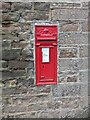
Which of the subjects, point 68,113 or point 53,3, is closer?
point 53,3

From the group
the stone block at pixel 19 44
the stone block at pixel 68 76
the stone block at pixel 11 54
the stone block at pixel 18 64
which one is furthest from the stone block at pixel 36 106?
the stone block at pixel 19 44

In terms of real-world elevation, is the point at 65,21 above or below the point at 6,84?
above

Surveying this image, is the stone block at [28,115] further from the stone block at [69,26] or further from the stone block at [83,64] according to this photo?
the stone block at [69,26]

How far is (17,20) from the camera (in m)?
4.05

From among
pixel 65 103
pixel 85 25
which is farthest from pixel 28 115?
pixel 85 25

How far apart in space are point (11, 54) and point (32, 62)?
32cm

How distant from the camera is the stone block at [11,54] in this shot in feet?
13.3

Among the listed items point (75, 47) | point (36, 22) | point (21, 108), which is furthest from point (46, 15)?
point (21, 108)

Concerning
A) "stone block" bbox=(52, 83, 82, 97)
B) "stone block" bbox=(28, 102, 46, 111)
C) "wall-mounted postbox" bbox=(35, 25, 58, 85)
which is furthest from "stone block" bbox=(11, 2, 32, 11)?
"stone block" bbox=(28, 102, 46, 111)

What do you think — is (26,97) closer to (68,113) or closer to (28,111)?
(28,111)

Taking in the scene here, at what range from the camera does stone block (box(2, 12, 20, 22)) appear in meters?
4.00

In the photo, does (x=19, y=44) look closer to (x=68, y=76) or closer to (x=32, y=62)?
(x=32, y=62)

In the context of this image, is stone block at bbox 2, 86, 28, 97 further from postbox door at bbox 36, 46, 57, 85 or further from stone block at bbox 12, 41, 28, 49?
stone block at bbox 12, 41, 28, 49

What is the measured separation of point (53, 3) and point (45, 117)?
1660 mm
